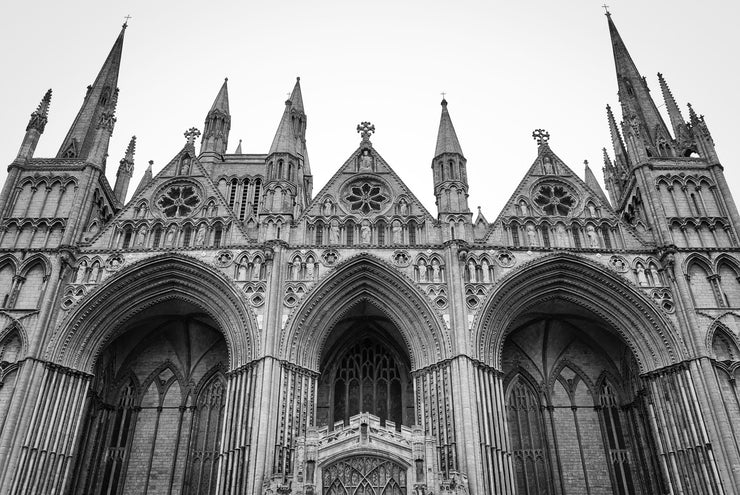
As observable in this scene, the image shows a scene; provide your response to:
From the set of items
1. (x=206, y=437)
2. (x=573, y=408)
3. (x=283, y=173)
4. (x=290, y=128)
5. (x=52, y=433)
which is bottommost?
(x=52, y=433)

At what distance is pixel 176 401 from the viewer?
26.6m

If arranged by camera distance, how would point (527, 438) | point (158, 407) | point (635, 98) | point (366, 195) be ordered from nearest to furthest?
point (527, 438), point (158, 407), point (366, 195), point (635, 98)

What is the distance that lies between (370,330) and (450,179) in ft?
23.8

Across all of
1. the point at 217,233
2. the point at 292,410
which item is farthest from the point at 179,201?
the point at 292,410

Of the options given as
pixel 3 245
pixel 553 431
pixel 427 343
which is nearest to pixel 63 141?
pixel 3 245

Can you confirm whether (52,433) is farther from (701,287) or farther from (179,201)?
(701,287)

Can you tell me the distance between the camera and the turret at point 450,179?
85.0ft

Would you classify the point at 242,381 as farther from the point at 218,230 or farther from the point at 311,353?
the point at 218,230

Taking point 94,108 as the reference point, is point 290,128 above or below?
below

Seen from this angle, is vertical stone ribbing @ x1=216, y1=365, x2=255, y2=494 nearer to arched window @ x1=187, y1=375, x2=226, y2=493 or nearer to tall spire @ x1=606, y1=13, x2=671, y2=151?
arched window @ x1=187, y1=375, x2=226, y2=493

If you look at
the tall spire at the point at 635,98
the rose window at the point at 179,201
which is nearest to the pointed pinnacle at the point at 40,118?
the rose window at the point at 179,201

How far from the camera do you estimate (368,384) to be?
87.0 ft

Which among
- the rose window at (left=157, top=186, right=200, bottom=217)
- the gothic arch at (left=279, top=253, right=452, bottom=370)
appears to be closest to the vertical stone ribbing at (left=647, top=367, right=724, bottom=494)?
the gothic arch at (left=279, top=253, right=452, bottom=370)

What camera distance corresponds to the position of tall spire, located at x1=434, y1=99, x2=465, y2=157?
92.5 ft
